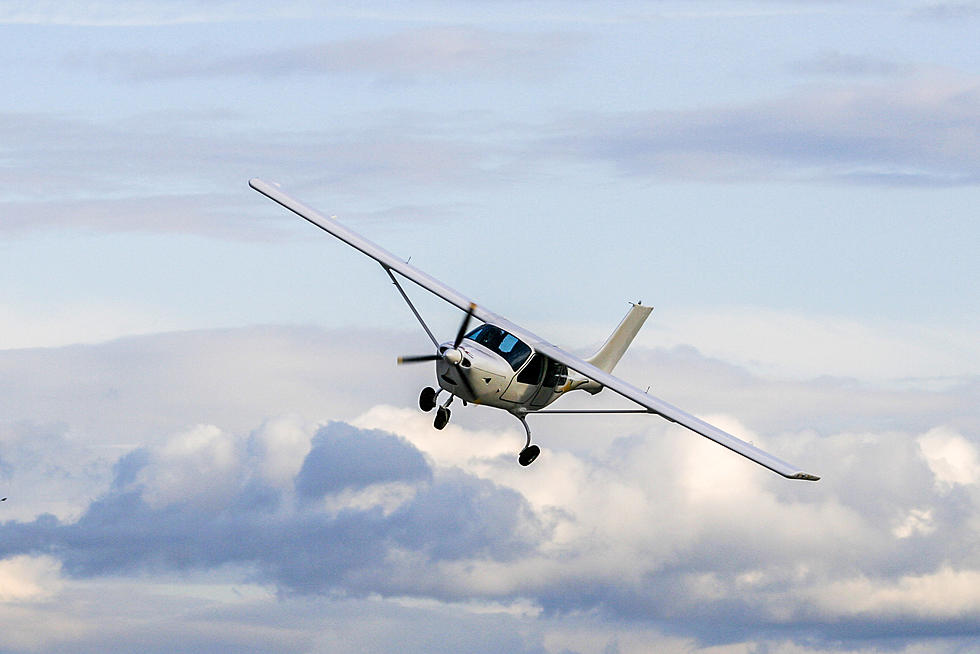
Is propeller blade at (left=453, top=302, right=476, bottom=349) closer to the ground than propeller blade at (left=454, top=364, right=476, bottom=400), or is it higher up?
higher up

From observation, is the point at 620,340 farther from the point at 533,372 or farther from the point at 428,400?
the point at 428,400

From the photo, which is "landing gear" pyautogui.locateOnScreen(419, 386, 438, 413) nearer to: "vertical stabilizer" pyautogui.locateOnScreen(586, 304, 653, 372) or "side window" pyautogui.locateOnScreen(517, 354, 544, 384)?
"side window" pyautogui.locateOnScreen(517, 354, 544, 384)

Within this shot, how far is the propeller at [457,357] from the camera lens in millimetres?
52438

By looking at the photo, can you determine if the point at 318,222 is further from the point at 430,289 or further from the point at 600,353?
the point at 600,353

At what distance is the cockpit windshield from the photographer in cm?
5462

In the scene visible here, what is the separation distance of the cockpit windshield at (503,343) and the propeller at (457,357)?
0.94 metres

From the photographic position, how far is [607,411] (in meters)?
55.8

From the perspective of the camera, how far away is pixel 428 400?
177 ft

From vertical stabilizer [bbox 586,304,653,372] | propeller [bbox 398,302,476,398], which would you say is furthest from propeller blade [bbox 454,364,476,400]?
vertical stabilizer [bbox 586,304,653,372]

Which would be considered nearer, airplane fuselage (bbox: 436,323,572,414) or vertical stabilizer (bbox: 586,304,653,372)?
airplane fuselage (bbox: 436,323,572,414)

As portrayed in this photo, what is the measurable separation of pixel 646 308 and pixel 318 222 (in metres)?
14.2

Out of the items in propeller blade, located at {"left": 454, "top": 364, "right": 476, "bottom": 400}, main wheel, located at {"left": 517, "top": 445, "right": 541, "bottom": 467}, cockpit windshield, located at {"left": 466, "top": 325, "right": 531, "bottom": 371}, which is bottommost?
main wheel, located at {"left": 517, "top": 445, "right": 541, "bottom": 467}

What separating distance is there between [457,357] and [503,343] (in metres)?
2.88

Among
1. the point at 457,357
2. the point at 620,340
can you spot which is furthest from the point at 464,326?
the point at 620,340
